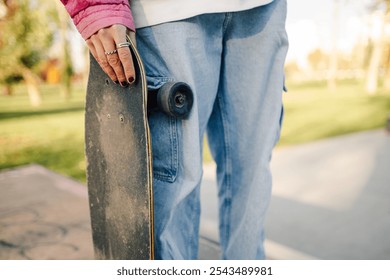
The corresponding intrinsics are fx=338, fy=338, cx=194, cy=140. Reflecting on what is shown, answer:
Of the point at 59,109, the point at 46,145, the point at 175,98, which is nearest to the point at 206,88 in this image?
the point at 175,98

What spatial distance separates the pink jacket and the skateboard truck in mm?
199

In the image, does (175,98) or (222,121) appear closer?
(175,98)

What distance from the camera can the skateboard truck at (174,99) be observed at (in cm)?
93

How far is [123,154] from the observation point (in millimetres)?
1030

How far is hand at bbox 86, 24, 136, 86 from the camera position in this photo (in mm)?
895

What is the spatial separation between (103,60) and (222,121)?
20.4 inches

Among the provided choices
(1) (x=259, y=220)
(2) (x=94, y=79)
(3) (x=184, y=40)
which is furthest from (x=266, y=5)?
(1) (x=259, y=220)

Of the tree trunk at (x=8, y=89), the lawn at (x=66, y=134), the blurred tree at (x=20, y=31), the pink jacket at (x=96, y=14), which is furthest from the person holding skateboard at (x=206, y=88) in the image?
the tree trunk at (x=8, y=89)

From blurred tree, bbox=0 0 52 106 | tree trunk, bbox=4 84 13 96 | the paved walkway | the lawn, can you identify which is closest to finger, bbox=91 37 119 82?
the paved walkway

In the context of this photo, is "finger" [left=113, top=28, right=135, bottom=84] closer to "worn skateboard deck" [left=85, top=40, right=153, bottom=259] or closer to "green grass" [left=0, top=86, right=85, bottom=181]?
"worn skateboard deck" [left=85, top=40, right=153, bottom=259]

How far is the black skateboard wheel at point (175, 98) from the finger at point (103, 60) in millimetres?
137

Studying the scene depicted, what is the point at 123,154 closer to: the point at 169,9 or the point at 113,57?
the point at 113,57

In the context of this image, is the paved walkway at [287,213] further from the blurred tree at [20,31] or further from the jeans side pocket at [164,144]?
the blurred tree at [20,31]
